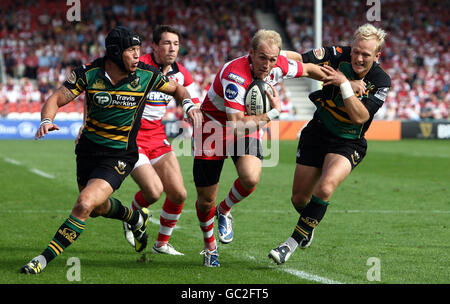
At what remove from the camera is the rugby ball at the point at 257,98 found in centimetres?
677

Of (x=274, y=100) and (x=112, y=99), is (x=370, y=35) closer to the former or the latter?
(x=274, y=100)

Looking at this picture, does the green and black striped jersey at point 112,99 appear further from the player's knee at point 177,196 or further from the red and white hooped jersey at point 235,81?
the player's knee at point 177,196

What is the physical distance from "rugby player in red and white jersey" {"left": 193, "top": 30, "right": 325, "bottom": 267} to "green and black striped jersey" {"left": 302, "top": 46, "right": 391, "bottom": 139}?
0.34 m

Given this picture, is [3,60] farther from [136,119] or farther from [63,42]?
[136,119]

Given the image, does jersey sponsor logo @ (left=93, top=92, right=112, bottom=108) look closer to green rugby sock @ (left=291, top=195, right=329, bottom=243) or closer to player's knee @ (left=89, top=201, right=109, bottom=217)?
player's knee @ (left=89, top=201, right=109, bottom=217)

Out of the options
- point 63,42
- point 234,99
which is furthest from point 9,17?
point 234,99

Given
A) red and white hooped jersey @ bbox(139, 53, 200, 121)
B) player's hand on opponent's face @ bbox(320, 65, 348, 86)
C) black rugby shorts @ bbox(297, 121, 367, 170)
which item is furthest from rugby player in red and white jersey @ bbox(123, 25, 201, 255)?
player's hand on opponent's face @ bbox(320, 65, 348, 86)

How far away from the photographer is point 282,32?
126 feet

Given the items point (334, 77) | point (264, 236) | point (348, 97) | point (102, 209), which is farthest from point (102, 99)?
point (264, 236)

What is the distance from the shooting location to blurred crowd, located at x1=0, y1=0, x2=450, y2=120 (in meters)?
31.7

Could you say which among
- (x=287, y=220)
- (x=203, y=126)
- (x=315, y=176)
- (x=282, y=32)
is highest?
(x=282, y=32)

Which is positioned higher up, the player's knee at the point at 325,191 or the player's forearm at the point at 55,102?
the player's forearm at the point at 55,102

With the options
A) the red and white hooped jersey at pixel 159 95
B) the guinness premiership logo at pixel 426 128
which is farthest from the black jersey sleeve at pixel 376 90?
the guinness premiership logo at pixel 426 128
